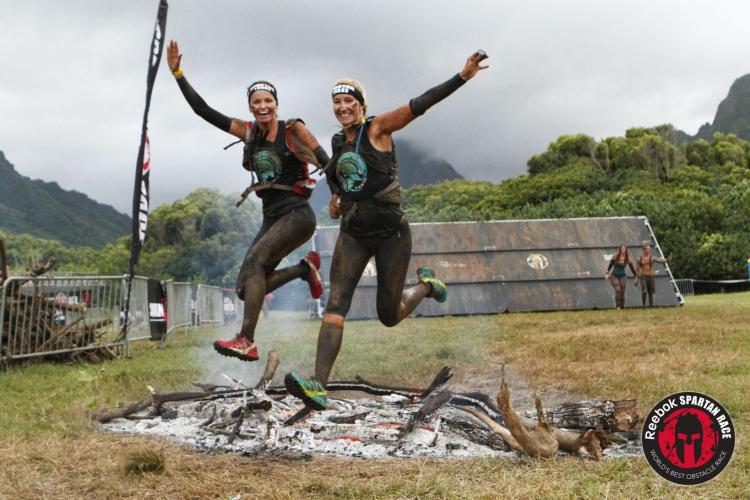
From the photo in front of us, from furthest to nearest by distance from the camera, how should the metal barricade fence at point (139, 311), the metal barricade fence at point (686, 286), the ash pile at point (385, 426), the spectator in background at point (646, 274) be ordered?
1. the metal barricade fence at point (686, 286)
2. the spectator in background at point (646, 274)
3. the metal barricade fence at point (139, 311)
4. the ash pile at point (385, 426)

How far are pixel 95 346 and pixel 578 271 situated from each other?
14.3 m

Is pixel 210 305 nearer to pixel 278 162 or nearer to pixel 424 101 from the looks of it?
pixel 278 162

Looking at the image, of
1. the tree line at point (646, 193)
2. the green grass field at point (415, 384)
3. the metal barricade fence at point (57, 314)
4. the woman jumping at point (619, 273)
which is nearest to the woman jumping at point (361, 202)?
the green grass field at point (415, 384)

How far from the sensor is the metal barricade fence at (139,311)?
45.3 ft

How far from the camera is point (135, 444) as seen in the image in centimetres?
508

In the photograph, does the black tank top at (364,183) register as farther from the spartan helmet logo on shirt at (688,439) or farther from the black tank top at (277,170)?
the spartan helmet logo on shirt at (688,439)

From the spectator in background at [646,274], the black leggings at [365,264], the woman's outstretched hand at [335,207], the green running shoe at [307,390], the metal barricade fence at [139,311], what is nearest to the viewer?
the green running shoe at [307,390]

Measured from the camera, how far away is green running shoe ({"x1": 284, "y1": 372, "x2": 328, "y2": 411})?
4.51 meters

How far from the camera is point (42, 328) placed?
11109mm

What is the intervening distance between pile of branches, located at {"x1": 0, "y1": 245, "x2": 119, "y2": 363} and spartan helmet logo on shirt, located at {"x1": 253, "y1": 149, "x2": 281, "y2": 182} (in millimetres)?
6696

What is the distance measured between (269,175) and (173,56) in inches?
54.0

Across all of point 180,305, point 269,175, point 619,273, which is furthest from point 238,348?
point 619,273

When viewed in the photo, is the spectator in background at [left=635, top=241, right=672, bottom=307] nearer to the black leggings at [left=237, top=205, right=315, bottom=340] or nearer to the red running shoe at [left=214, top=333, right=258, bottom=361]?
the black leggings at [left=237, top=205, right=315, bottom=340]

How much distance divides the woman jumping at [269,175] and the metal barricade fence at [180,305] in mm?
12103
